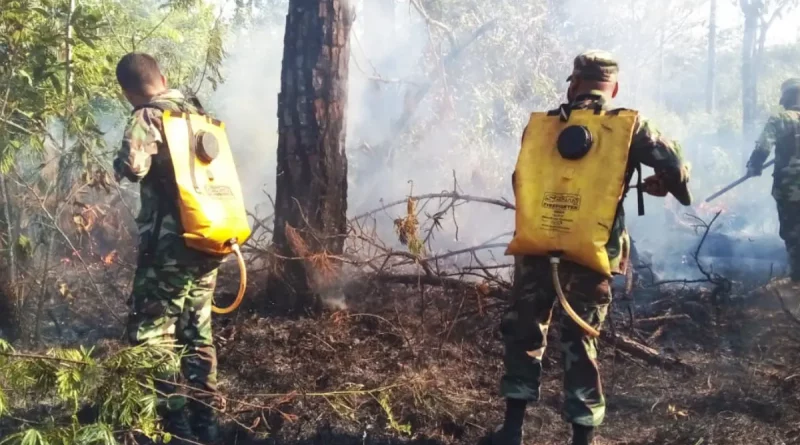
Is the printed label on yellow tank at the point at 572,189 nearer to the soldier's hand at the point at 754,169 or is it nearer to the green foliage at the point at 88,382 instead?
the green foliage at the point at 88,382

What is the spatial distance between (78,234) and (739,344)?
5114 mm

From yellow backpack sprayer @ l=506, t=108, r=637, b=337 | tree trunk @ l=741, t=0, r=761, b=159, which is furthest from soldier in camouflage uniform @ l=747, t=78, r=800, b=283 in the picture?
tree trunk @ l=741, t=0, r=761, b=159

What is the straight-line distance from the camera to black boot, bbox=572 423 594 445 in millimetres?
2949

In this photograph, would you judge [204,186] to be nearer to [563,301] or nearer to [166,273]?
[166,273]

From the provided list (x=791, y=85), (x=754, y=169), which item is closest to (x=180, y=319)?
(x=754, y=169)

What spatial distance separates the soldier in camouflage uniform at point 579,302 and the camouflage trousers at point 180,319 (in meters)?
1.50

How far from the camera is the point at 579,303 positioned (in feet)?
9.89

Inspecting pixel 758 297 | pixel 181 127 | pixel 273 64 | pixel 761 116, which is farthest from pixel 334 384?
pixel 761 116

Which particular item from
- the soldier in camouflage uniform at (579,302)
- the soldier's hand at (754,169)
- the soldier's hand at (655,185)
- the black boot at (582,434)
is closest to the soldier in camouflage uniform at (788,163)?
the soldier's hand at (754,169)

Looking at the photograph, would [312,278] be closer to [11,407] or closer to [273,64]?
[11,407]

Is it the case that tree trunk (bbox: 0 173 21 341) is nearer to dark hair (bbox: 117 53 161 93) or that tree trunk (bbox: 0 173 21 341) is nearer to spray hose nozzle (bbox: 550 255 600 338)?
dark hair (bbox: 117 53 161 93)

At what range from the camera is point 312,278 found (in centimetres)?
450

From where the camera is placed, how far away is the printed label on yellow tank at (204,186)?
301 centimetres

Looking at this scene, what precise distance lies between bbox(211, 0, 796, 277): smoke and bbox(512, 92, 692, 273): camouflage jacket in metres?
4.03
